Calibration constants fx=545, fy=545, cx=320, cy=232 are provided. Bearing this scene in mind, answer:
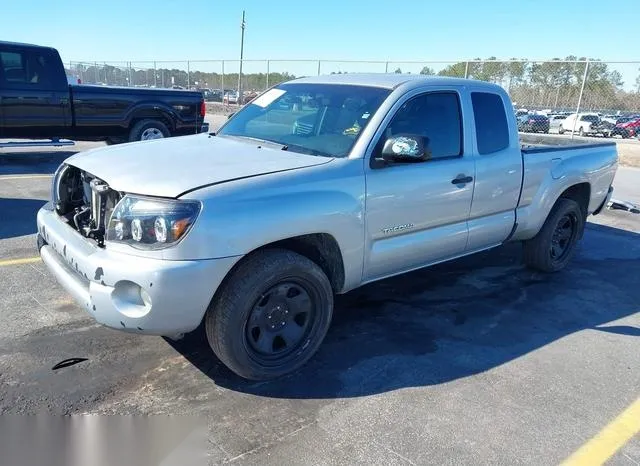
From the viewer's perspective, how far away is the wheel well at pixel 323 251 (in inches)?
137

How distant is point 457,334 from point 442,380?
74 centimetres

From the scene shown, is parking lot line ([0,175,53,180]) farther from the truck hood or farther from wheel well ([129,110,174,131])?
the truck hood

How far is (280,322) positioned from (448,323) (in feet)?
5.22

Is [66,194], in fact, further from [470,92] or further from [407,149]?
[470,92]

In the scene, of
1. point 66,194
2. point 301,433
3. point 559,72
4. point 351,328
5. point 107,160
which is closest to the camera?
point 301,433

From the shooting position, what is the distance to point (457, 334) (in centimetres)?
418

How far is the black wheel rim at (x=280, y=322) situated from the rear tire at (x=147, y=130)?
8173mm

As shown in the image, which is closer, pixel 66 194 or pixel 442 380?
pixel 442 380

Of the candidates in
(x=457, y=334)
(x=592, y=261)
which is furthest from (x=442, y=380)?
(x=592, y=261)

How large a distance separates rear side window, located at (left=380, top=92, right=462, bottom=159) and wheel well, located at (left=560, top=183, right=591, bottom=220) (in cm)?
214

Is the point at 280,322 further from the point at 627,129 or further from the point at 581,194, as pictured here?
the point at 627,129

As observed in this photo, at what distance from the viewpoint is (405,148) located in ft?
11.8

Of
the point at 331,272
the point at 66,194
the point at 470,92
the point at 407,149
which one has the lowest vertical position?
the point at 331,272

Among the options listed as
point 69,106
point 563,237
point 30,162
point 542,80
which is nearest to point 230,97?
point 542,80
